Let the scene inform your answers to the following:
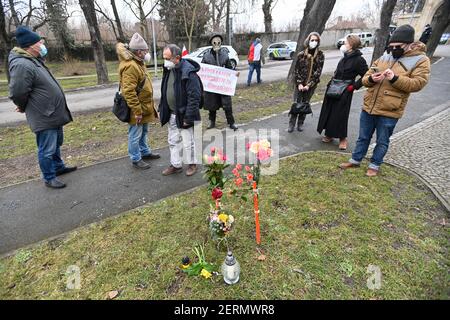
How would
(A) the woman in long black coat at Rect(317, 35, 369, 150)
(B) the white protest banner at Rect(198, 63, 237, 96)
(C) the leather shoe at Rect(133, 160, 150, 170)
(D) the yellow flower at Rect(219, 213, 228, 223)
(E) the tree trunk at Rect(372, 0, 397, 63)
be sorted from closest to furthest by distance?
(D) the yellow flower at Rect(219, 213, 228, 223)
(A) the woman in long black coat at Rect(317, 35, 369, 150)
(C) the leather shoe at Rect(133, 160, 150, 170)
(B) the white protest banner at Rect(198, 63, 237, 96)
(E) the tree trunk at Rect(372, 0, 397, 63)

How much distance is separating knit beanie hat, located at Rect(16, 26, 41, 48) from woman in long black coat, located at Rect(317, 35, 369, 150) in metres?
4.29

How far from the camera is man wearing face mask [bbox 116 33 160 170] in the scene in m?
3.57

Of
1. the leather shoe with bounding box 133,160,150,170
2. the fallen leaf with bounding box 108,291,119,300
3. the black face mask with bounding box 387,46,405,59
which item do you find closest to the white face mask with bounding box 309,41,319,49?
the black face mask with bounding box 387,46,405,59

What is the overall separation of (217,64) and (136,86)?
240 cm

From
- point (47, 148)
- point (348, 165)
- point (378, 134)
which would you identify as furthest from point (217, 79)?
point (47, 148)

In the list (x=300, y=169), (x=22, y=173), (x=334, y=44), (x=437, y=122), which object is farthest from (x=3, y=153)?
(x=334, y=44)

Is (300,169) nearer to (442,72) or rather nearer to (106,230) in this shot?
(106,230)

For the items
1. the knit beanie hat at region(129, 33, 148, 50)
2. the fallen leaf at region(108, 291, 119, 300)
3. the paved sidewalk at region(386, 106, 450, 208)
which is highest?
the knit beanie hat at region(129, 33, 148, 50)

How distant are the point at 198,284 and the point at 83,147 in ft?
14.0

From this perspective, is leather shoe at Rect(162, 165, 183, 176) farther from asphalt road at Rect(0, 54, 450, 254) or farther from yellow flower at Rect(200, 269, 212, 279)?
yellow flower at Rect(200, 269, 212, 279)

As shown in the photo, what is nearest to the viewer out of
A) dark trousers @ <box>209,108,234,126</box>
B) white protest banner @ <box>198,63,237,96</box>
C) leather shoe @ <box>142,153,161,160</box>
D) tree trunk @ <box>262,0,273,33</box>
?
leather shoe @ <box>142,153,161,160</box>

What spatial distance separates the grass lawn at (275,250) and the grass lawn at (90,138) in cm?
221

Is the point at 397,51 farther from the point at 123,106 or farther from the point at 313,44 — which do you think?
the point at 123,106

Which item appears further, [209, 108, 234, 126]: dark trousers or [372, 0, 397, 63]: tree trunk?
[372, 0, 397, 63]: tree trunk
